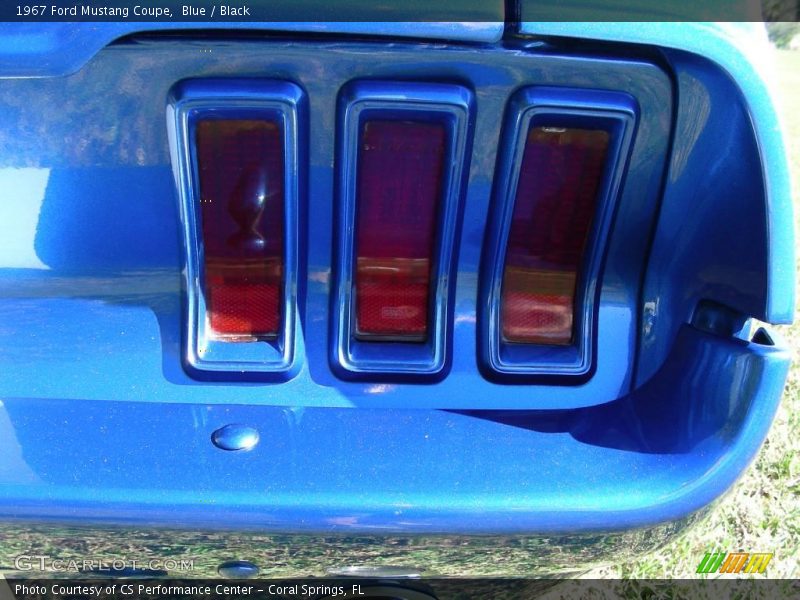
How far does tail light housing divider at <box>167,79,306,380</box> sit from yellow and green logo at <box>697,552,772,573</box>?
61.5 inches

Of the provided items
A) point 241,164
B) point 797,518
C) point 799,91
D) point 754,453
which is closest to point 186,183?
point 241,164

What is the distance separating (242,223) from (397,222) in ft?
0.90

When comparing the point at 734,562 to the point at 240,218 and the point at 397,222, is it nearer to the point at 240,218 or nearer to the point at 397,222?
the point at 397,222

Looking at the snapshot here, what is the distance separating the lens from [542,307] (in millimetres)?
1508

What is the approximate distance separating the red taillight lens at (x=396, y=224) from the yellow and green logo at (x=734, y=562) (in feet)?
4.63

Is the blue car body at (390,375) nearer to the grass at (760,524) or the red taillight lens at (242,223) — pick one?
the red taillight lens at (242,223)

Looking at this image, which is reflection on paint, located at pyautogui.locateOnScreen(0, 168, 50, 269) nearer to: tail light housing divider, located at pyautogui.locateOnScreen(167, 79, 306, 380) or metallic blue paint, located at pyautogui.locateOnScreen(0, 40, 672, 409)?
metallic blue paint, located at pyautogui.locateOnScreen(0, 40, 672, 409)

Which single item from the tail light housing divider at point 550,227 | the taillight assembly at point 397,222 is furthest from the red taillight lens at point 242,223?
the tail light housing divider at point 550,227

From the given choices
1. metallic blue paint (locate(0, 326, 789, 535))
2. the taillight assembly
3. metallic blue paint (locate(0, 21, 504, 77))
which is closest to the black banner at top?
metallic blue paint (locate(0, 21, 504, 77))

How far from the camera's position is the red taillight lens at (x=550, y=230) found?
4.41 feet

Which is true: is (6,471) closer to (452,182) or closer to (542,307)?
(452,182)

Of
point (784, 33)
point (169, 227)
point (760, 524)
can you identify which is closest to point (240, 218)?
point (169, 227)

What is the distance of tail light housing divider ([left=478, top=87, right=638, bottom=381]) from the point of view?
1293 mm

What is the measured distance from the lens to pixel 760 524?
249 centimetres
